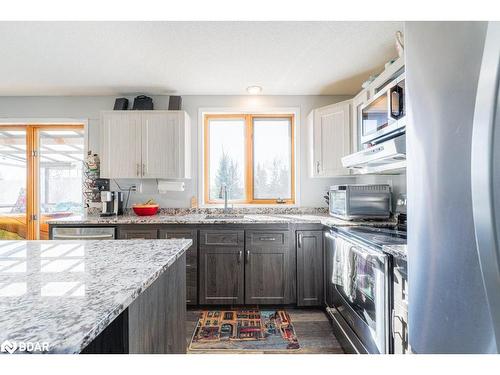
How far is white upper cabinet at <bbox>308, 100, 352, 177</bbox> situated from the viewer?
290 cm

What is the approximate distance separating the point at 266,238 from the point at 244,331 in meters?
0.87

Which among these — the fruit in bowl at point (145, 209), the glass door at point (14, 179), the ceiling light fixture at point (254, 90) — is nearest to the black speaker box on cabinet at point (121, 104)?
the fruit in bowl at point (145, 209)

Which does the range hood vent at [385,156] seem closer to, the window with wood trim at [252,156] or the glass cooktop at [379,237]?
the glass cooktop at [379,237]

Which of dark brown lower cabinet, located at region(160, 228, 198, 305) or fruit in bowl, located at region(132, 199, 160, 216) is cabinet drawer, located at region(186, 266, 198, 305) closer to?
dark brown lower cabinet, located at region(160, 228, 198, 305)

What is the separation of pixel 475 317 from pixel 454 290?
56mm

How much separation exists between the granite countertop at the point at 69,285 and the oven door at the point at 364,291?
109cm

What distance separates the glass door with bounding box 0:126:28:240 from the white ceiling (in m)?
0.61

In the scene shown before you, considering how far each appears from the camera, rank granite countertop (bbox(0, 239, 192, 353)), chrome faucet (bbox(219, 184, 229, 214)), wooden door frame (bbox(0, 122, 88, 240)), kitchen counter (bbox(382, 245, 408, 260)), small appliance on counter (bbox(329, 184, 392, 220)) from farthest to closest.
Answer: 1. wooden door frame (bbox(0, 122, 88, 240))
2. chrome faucet (bbox(219, 184, 229, 214))
3. small appliance on counter (bbox(329, 184, 392, 220))
4. kitchen counter (bbox(382, 245, 408, 260))
5. granite countertop (bbox(0, 239, 192, 353))

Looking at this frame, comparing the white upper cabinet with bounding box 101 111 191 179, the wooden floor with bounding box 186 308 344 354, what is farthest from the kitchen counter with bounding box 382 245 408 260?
the white upper cabinet with bounding box 101 111 191 179

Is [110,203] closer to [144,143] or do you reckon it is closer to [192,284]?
[144,143]

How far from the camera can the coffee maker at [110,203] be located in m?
3.04

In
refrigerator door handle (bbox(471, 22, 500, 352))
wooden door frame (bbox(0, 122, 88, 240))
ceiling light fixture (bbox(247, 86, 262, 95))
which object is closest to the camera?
refrigerator door handle (bbox(471, 22, 500, 352))

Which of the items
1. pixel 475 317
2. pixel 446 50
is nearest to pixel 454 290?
pixel 475 317

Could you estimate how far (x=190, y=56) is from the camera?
2430 mm
